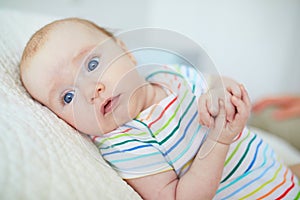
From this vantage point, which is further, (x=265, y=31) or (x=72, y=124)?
(x=265, y=31)

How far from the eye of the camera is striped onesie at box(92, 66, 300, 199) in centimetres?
62

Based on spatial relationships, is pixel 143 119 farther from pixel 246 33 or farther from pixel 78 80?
pixel 246 33

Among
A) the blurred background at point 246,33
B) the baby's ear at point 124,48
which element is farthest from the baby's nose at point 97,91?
the blurred background at point 246,33

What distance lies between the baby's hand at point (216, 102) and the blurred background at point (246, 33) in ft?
4.68

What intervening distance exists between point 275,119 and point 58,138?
129cm

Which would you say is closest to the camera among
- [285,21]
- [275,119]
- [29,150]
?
[29,150]

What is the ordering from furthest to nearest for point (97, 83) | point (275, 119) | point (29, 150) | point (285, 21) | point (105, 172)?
point (285, 21) → point (275, 119) → point (97, 83) → point (105, 172) → point (29, 150)

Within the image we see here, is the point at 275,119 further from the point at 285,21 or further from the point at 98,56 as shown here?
the point at 98,56

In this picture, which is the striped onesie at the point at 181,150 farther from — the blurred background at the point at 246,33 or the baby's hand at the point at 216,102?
the blurred background at the point at 246,33

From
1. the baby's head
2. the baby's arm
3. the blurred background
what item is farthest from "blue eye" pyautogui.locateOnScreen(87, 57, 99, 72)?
the blurred background

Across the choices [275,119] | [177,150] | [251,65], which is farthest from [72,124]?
[251,65]

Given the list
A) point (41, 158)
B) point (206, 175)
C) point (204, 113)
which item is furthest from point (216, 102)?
point (41, 158)

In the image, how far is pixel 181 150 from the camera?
64 centimetres

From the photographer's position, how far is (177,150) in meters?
0.64
